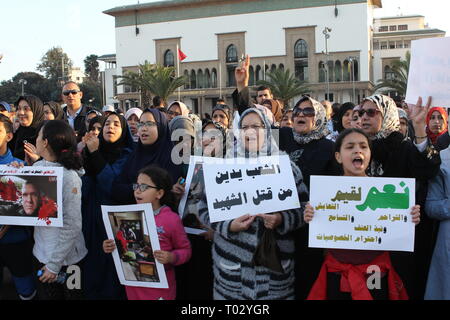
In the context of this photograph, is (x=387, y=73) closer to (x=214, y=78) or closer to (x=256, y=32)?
(x=256, y=32)

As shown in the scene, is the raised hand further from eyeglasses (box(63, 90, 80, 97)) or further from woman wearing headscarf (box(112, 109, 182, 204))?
eyeglasses (box(63, 90, 80, 97))

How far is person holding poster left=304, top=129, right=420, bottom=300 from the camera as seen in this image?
2.94 meters

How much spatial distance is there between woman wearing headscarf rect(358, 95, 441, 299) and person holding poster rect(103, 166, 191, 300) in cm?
144

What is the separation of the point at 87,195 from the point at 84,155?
13.5 inches

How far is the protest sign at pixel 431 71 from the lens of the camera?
10.3 ft

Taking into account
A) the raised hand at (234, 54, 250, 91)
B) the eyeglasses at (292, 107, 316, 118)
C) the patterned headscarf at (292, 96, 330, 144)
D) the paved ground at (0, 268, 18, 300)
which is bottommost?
the paved ground at (0, 268, 18, 300)

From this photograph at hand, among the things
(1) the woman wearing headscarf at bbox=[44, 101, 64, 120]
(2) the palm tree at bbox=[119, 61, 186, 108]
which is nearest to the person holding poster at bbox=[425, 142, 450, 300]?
(1) the woman wearing headscarf at bbox=[44, 101, 64, 120]

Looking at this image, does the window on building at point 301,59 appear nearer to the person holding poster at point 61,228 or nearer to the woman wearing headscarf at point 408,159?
the woman wearing headscarf at point 408,159

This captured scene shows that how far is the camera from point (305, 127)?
3.76m

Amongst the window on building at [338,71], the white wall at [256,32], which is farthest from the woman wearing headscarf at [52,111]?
the white wall at [256,32]

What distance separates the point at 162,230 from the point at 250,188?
737 mm

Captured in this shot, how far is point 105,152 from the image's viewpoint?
14.0ft
